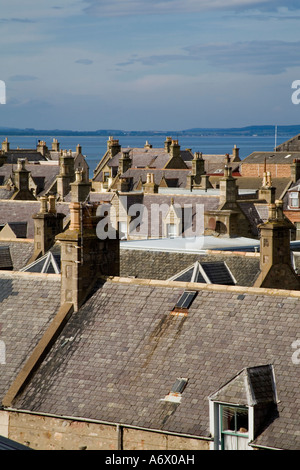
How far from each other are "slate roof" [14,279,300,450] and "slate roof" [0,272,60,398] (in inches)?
37.5

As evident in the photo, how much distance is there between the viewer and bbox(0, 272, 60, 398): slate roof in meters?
31.9

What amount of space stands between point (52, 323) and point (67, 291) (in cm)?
127

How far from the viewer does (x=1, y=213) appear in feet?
251

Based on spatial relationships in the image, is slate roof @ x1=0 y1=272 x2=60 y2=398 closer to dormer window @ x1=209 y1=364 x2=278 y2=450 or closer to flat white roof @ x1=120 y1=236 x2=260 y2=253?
dormer window @ x1=209 y1=364 x2=278 y2=450

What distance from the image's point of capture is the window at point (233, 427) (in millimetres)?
26219

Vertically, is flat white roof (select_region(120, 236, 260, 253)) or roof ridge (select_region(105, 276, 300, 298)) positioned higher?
roof ridge (select_region(105, 276, 300, 298))

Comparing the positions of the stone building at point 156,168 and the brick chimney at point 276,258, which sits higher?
the brick chimney at point 276,258

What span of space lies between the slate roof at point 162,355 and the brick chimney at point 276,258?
427 inches

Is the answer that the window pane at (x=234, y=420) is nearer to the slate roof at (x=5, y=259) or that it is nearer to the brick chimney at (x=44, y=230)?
the slate roof at (x=5, y=259)

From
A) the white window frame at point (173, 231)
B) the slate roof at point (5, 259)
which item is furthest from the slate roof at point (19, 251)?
the white window frame at point (173, 231)

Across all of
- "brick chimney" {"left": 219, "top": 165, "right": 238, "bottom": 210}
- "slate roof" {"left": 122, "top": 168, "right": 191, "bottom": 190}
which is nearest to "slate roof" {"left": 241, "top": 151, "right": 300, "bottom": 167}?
"slate roof" {"left": 122, "top": 168, "right": 191, "bottom": 190}
